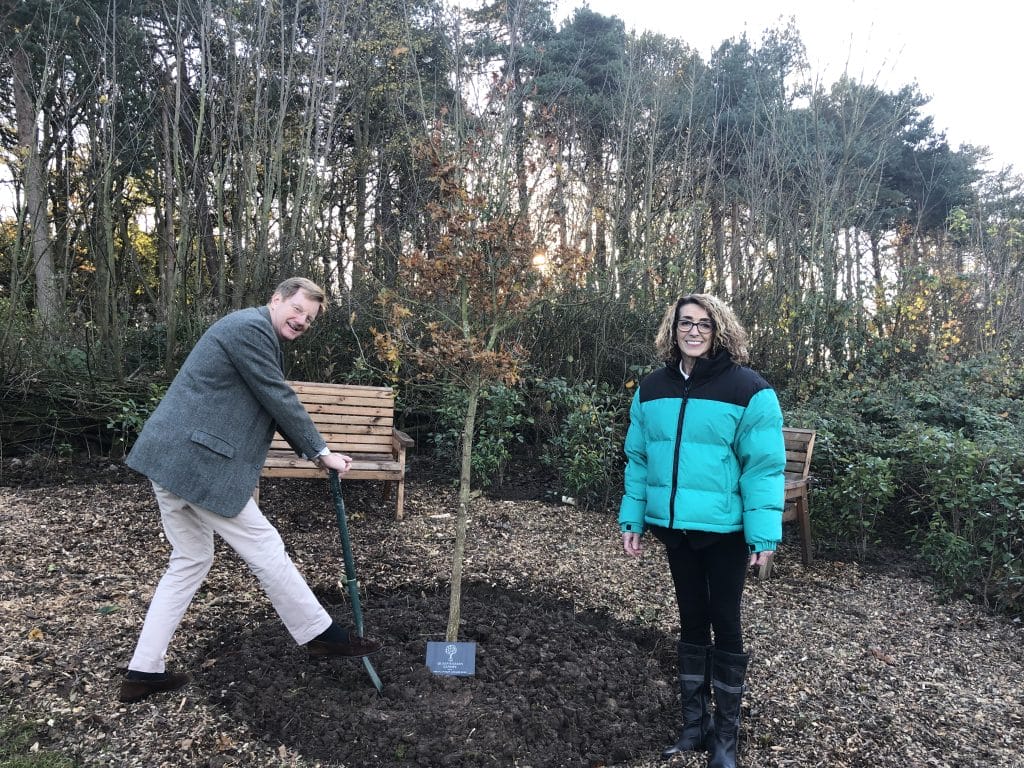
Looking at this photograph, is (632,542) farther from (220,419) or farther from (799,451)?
(799,451)

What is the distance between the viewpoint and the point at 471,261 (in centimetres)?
308

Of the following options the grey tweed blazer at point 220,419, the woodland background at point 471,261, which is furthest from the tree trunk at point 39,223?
the grey tweed blazer at point 220,419

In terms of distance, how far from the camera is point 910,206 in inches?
766

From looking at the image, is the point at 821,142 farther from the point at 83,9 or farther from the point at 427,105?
the point at 83,9

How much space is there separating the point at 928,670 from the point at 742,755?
155 centimetres

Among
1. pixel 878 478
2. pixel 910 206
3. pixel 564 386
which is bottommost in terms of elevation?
pixel 878 478

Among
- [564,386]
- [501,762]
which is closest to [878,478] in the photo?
[564,386]

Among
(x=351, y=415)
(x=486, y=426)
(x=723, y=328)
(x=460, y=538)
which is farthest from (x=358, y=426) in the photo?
(x=723, y=328)

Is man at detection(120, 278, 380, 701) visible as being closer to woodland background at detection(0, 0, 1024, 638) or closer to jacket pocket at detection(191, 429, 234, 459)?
jacket pocket at detection(191, 429, 234, 459)

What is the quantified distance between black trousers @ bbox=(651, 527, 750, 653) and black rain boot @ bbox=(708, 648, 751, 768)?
0.13 ft

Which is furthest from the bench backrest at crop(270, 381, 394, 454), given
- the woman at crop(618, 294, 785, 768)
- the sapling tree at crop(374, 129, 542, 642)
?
the woman at crop(618, 294, 785, 768)

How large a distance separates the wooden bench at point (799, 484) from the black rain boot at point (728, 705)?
92.1 inches

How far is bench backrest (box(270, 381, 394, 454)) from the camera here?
5.68 metres

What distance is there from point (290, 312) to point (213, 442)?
63 centimetres
